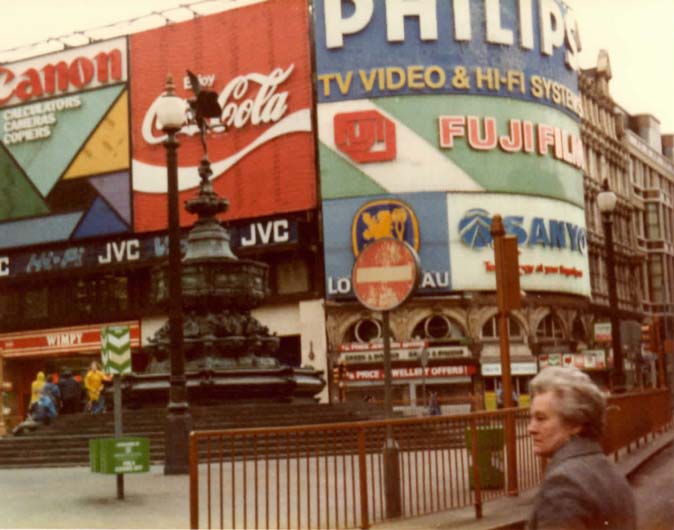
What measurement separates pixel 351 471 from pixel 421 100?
40.2m

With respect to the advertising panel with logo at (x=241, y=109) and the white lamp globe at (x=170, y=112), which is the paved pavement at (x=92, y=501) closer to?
the white lamp globe at (x=170, y=112)

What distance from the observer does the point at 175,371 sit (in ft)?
53.0

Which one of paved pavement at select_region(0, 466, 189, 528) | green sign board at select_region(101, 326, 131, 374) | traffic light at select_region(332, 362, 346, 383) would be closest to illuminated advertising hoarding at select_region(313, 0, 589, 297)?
traffic light at select_region(332, 362, 346, 383)

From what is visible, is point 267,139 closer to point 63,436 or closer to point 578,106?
point 578,106

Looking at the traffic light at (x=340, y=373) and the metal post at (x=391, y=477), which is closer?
the metal post at (x=391, y=477)

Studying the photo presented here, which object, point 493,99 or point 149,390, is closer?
point 149,390

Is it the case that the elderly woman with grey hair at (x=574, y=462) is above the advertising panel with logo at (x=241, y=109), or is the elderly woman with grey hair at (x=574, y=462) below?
below

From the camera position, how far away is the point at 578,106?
181ft

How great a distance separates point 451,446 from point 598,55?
56658 millimetres

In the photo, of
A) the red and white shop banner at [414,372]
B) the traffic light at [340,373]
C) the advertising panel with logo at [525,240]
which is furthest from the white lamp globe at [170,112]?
the advertising panel with logo at [525,240]

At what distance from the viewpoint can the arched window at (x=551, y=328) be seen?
52.1 metres

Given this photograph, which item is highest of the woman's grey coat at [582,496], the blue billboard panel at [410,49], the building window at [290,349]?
the blue billboard panel at [410,49]

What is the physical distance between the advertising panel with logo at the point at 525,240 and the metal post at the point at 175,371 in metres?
32.6

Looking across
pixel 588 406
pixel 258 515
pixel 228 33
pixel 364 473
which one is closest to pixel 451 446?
Answer: pixel 364 473
